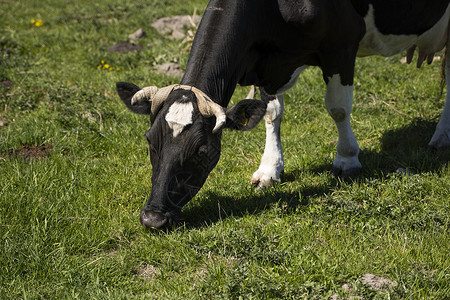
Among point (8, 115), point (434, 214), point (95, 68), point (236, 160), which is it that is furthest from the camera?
point (95, 68)

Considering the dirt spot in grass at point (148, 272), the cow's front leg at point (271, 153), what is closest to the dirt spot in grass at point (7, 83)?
the cow's front leg at point (271, 153)

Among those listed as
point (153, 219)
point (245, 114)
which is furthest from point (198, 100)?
point (153, 219)

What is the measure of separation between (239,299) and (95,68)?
21.1 ft

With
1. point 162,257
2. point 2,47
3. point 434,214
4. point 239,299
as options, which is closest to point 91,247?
point 162,257

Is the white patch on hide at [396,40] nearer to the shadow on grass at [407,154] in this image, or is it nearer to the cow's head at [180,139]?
the shadow on grass at [407,154]

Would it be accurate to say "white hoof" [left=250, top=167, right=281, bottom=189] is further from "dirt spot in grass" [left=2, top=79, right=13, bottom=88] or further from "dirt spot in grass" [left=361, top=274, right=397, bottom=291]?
"dirt spot in grass" [left=2, top=79, right=13, bottom=88]

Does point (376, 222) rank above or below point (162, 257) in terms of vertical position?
above

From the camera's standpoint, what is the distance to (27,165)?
537 centimetres

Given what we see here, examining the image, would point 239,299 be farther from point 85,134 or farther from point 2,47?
point 2,47

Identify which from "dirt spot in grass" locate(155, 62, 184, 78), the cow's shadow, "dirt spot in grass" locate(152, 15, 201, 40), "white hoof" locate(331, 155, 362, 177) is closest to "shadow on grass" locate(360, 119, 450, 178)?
the cow's shadow

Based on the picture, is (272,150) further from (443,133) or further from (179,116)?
(443,133)

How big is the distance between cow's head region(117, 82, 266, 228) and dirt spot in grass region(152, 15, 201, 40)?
6.44 meters

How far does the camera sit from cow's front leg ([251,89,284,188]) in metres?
5.29

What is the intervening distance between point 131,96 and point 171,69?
423 cm
